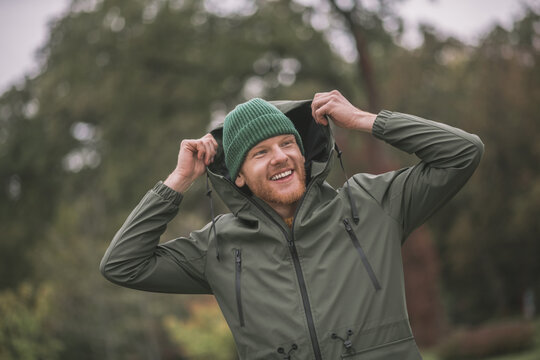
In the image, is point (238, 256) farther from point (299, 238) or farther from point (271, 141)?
point (271, 141)

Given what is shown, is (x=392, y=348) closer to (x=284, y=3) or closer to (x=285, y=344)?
(x=285, y=344)

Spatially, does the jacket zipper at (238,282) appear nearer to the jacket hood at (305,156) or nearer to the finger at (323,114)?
the jacket hood at (305,156)

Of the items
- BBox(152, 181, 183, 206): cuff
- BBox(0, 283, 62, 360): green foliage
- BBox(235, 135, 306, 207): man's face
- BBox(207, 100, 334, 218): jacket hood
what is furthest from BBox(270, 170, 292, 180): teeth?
BBox(0, 283, 62, 360): green foliage

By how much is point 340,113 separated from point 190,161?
89 centimetres

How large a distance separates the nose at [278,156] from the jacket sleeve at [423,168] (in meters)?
0.45

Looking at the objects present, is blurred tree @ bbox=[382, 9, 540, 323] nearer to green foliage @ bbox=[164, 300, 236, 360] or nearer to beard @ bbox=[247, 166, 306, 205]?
green foliage @ bbox=[164, 300, 236, 360]

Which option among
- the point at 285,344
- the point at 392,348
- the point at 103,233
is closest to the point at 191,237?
the point at 285,344

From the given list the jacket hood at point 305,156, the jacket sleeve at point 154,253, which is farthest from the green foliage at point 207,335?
the jacket sleeve at point 154,253

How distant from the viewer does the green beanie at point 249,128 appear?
3164 millimetres

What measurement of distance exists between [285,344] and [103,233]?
2023 cm

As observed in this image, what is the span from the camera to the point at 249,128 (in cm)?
319

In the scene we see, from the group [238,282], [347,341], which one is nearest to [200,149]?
[238,282]

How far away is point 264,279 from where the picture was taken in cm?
289

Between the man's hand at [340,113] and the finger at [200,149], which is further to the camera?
the finger at [200,149]
